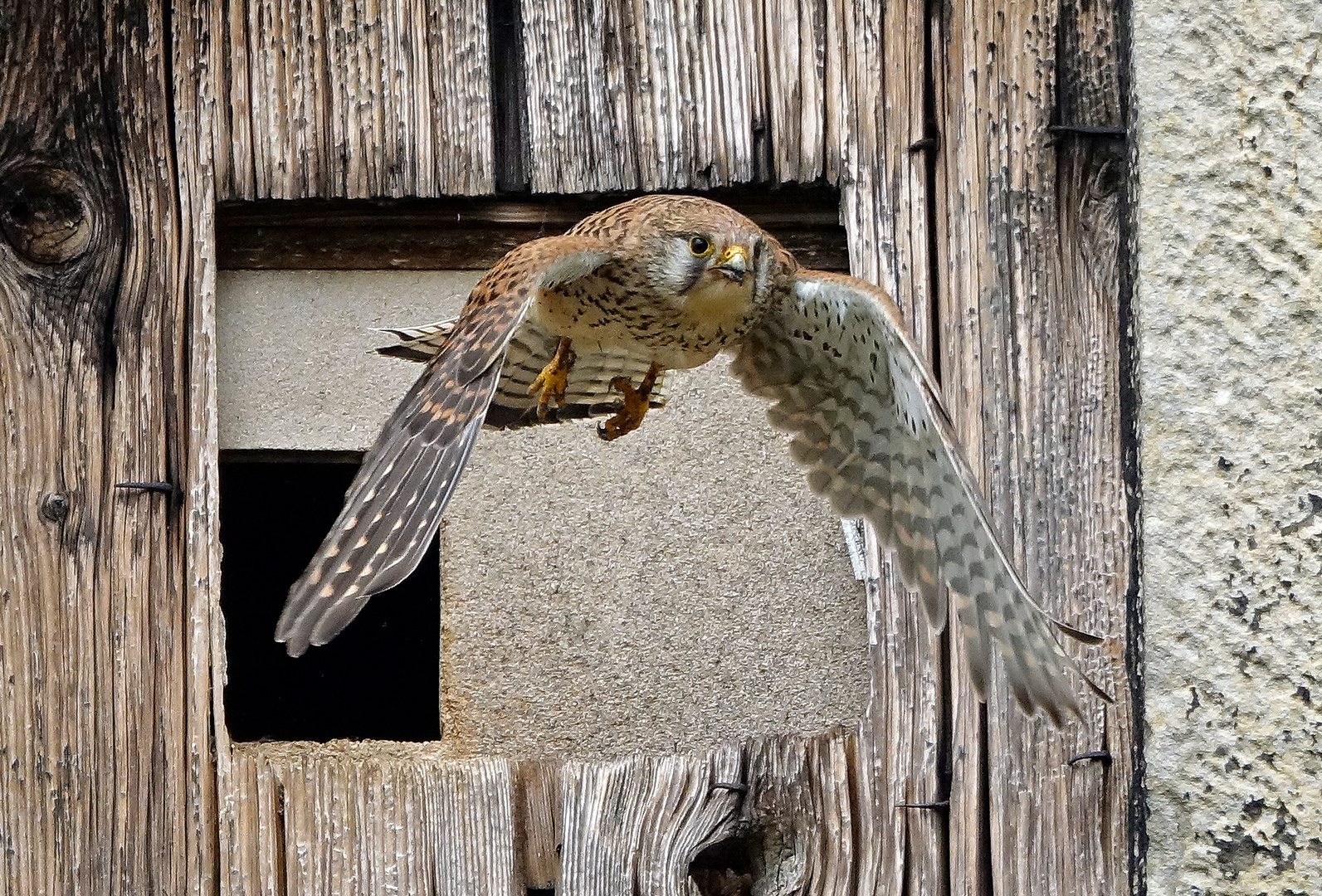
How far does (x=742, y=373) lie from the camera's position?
3418 mm

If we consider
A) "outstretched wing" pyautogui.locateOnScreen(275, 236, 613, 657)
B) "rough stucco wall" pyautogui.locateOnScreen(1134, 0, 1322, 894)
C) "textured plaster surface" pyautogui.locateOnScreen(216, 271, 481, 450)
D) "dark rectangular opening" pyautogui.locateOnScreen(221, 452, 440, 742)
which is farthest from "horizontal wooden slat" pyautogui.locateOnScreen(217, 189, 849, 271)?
"dark rectangular opening" pyautogui.locateOnScreen(221, 452, 440, 742)

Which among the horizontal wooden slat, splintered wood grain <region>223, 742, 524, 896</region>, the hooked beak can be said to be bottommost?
splintered wood grain <region>223, 742, 524, 896</region>

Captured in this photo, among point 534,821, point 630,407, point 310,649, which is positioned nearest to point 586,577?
point 630,407

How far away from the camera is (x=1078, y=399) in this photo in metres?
3.06

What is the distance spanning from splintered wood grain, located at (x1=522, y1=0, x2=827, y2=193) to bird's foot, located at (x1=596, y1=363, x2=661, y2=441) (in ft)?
1.26

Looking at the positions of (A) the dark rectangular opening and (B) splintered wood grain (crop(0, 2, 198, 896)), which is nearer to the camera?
(B) splintered wood grain (crop(0, 2, 198, 896))

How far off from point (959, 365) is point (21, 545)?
1754mm

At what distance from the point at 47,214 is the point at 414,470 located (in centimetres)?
126

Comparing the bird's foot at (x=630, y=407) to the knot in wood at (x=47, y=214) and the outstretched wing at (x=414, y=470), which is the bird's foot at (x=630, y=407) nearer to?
the outstretched wing at (x=414, y=470)

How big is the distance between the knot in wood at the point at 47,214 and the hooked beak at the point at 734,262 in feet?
3.92

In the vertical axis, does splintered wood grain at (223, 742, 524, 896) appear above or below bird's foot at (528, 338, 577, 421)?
below

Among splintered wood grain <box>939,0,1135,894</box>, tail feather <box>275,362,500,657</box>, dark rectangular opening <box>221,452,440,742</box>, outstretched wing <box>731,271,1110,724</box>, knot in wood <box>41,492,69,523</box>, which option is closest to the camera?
tail feather <box>275,362,500,657</box>

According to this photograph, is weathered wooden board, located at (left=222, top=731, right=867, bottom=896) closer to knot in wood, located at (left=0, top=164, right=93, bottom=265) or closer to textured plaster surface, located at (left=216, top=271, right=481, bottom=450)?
textured plaster surface, located at (left=216, top=271, right=481, bottom=450)

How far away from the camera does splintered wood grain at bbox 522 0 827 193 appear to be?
3217 mm
